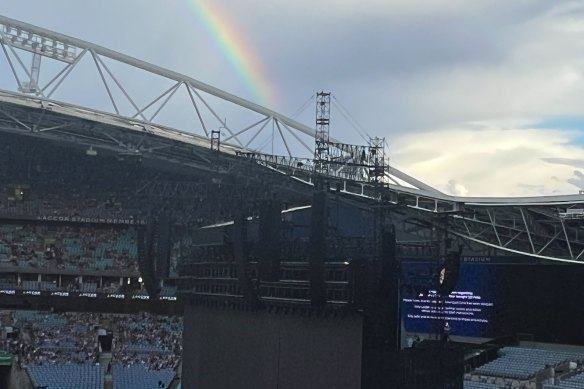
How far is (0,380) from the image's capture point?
107 ft

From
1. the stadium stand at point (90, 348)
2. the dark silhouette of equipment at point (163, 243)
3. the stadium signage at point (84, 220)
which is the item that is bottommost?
the stadium stand at point (90, 348)

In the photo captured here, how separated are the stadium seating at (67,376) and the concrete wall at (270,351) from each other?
925cm

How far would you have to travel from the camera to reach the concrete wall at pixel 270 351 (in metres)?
15.3

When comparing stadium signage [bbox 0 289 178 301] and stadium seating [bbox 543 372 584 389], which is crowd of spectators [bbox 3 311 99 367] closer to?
stadium signage [bbox 0 289 178 301]

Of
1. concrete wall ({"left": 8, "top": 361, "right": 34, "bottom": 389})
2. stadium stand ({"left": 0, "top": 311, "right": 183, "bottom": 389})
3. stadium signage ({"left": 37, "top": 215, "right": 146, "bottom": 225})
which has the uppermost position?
stadium signage ({"left": 37, "top": 215, "right": 146, "bottom": 225})

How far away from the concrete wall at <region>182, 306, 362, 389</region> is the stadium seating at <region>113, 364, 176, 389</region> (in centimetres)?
961

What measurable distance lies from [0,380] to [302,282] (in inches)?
826

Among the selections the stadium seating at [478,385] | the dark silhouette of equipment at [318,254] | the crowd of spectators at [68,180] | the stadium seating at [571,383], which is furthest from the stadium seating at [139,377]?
the dark silhouette of equipment at [318,254]

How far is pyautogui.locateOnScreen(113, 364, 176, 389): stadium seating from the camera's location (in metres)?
30.8

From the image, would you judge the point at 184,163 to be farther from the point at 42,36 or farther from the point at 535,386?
the point at 535,386

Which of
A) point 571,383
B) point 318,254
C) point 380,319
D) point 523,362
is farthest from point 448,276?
point 523,362

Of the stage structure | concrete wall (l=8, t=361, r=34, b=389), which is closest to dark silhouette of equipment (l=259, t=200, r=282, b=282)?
the stage structure

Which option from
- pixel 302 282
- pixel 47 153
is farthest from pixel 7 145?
pixel 302 282

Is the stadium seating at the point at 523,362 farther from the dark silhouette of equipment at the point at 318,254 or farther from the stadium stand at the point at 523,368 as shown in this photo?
the dark silhouette of equipment at the point at 318,254
